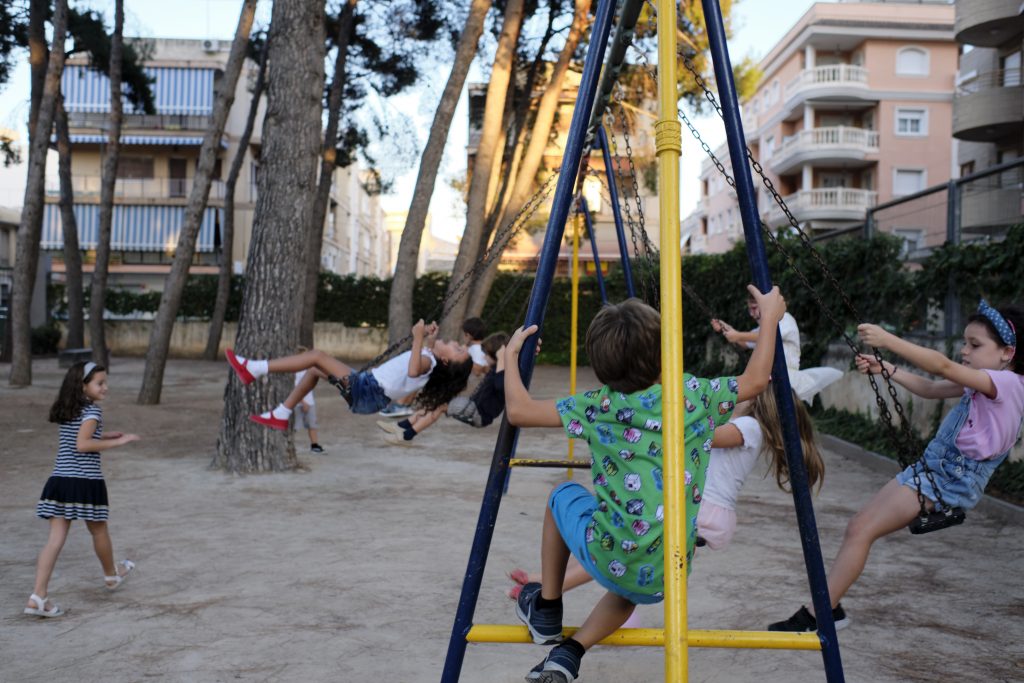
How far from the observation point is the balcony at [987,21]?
1986cm

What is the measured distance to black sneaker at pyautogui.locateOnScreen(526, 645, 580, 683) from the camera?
2625 millimetres

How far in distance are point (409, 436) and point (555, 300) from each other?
1954 centimetres

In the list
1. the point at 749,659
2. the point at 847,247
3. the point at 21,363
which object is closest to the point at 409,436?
the point at 749,659

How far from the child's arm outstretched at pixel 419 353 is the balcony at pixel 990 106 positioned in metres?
19.1

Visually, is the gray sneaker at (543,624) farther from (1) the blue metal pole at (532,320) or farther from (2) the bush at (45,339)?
(2) the bush at (45,339)

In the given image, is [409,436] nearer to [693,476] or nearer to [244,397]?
[244,397]

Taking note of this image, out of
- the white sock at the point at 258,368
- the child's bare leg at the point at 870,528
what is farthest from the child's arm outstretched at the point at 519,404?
the white sock at the point at 258,368

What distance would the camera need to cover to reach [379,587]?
468 cm

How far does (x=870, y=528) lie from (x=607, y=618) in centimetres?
132

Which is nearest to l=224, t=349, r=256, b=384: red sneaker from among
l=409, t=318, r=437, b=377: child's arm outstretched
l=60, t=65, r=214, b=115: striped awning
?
l=409, t=318, r=437, b=377: child's arm outstretched

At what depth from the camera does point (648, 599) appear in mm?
→ 2576

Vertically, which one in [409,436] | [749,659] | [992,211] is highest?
[992,211]

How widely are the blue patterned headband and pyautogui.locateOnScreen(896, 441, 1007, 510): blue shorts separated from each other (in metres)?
0.42

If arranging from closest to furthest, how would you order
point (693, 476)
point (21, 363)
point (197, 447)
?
1. point (693, 476)
2. point (197, 447)
3. point (21, 363)
